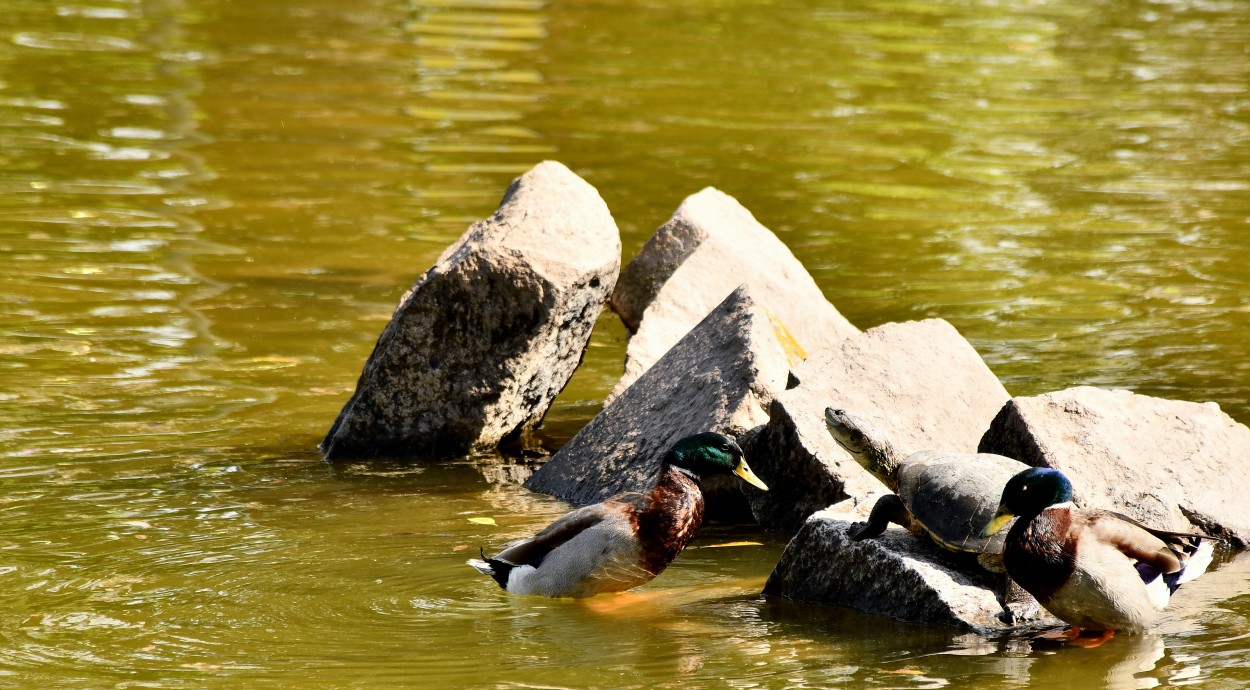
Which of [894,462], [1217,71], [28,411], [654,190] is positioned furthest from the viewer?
[1217,71]

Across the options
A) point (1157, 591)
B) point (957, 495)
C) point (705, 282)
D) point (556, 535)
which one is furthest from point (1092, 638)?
point (705, 282)

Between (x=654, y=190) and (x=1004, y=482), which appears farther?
(x=654, y=190)

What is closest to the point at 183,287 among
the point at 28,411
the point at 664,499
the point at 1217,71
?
the point at 28,411

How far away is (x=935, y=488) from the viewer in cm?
583

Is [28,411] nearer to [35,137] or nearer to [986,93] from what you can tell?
[35,137]

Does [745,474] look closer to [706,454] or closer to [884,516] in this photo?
[706,454]

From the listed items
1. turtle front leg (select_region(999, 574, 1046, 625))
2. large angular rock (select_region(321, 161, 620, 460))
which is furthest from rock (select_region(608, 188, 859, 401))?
turtle front leg (select_region(999, 574, 1046, 625))

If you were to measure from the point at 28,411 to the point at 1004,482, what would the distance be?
542 centimetres

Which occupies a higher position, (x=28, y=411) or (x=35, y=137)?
(x=35, y=137)

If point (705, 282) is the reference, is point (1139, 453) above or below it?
below

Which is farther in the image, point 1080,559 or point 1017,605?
point 1017,605

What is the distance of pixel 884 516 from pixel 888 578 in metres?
0.24

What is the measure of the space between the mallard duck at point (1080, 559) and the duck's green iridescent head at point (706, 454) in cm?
112

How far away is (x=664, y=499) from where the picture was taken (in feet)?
20.0
